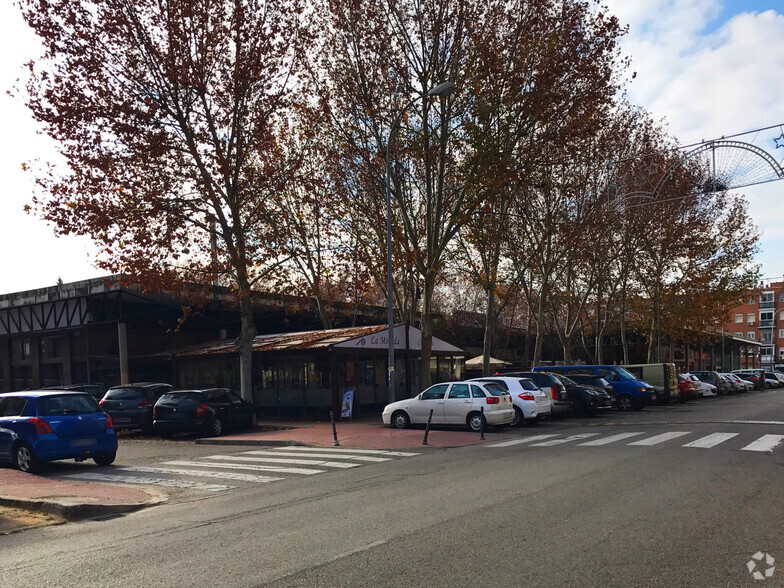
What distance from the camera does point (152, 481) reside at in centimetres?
1327

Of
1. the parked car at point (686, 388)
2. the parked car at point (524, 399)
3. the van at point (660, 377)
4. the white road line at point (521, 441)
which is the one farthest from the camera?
the parked car at point (686, 388)

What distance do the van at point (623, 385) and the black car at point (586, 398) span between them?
8.00 feet

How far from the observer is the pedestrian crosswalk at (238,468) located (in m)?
13.1

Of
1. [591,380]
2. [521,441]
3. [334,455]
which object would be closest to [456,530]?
[334,455]

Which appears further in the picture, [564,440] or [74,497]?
[564,440]

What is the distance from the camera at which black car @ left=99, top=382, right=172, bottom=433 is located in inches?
936

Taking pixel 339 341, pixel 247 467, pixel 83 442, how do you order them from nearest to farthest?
1. pixel 247 467
2. pixel 83 442
3. pixel 339 341

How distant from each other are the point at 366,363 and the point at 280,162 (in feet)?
28.6

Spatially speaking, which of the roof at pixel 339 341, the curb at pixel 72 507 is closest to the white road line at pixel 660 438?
the curb at pixel 72 507

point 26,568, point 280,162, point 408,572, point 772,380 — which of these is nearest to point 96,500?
point 26,568

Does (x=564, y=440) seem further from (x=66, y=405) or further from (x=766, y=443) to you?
(x=66, y=405)

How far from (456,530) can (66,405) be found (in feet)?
33.5

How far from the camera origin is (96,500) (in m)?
10.6

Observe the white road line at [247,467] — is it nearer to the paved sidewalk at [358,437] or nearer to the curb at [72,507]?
the curb at [72,507]
